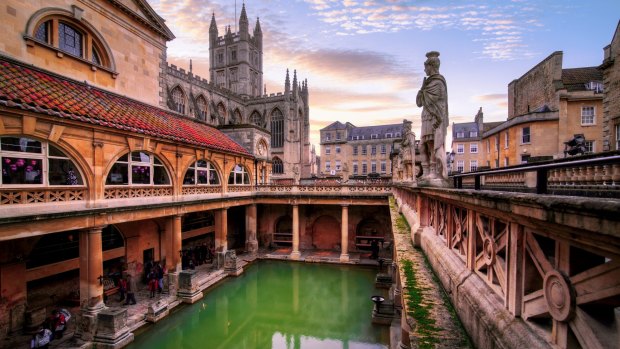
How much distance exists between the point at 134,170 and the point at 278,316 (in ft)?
32.2

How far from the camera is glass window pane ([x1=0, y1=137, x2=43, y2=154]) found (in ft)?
30.1

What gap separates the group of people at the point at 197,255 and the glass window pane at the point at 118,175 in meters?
7.54

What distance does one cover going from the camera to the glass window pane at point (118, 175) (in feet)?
42.7

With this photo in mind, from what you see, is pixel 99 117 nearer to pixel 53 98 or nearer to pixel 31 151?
pixel 53 98

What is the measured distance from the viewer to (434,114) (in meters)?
6.33

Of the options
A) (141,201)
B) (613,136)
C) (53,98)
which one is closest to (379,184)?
(613,136)

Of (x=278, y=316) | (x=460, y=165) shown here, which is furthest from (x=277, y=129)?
(x=278, y=316)

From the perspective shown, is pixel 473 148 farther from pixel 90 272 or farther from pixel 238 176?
pixel 90 272

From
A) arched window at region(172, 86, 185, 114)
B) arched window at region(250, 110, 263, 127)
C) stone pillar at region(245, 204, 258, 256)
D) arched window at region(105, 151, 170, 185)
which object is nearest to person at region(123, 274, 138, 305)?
arched window at region(105, 151, 170, 185)

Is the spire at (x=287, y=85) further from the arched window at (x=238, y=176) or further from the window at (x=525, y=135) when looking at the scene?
the window at (x=525, y=135)

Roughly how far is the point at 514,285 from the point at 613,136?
1710 centimetres

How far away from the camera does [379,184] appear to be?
72.0 feet

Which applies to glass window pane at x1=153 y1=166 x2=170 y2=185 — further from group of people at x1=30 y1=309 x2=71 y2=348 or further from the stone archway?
the stone archway

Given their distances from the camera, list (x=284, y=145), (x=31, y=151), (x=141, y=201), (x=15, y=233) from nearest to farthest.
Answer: (x=15, y=233), (x=31, y=151), (x=141, y=201), (x=284, y=145)
